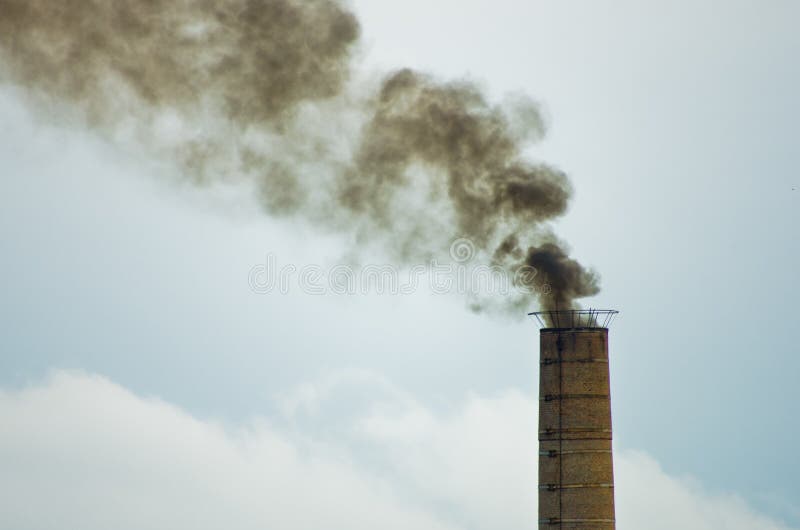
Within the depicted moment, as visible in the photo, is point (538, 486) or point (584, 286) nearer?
point (538, 486)

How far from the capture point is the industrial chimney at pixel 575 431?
105 ft

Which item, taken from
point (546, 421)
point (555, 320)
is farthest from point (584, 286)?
point (546, 421)

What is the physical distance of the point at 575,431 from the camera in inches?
1275

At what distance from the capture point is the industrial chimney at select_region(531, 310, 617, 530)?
32.0m

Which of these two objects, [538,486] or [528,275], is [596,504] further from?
[528,275]

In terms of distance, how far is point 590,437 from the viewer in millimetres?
32281

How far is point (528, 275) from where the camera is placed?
116ft

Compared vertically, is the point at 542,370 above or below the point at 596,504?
above

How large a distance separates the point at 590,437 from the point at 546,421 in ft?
4.23

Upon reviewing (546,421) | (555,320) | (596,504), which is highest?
(555,320)

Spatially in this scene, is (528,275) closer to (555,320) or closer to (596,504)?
(555,320)

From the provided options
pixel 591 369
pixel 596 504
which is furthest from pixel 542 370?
pixel 596 504

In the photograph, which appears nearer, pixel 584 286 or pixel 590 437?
pixel 590 437

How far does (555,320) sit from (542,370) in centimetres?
173
